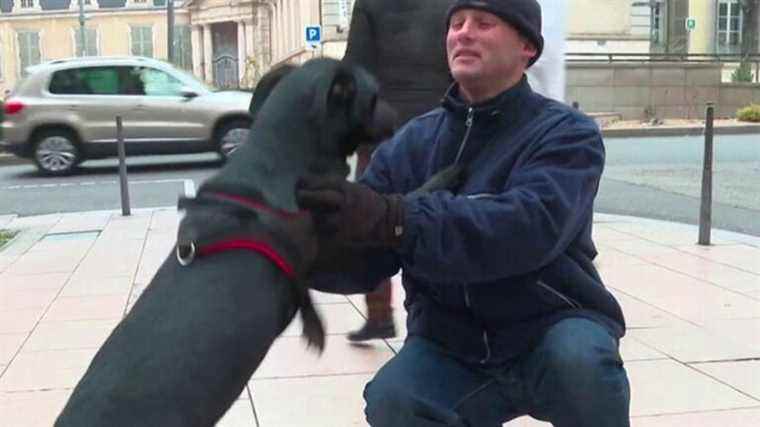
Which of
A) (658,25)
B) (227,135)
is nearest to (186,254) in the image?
(227,135)

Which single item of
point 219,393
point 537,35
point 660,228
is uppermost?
point 537,35

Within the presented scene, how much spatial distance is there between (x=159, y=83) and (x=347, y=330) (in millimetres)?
11010

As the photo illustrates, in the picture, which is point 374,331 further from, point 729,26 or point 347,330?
point 729,26

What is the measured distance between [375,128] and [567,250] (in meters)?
0.60

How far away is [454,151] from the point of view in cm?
275

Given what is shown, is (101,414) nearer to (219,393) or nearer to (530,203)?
(219,393)

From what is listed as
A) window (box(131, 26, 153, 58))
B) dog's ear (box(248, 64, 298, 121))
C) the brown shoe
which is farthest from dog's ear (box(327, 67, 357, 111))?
window (box(131, 26, 153, 58))

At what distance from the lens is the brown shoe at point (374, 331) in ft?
16.4

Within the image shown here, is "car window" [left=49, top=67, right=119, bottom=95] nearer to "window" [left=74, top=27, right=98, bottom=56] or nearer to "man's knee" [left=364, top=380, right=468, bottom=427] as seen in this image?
"man's knee" [left=364, top=380, right=468, bottom=427]

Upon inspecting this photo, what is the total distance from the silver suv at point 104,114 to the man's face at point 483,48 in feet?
41.9

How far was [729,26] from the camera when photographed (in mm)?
44281

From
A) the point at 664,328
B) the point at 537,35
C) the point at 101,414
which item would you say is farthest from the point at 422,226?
the point at 664,328

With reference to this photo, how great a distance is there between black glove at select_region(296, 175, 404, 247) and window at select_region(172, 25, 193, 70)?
71.0 metres

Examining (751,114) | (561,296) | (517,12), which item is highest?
(517,12)
